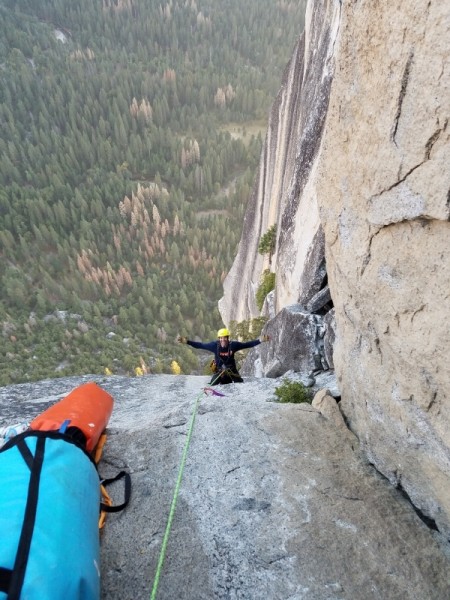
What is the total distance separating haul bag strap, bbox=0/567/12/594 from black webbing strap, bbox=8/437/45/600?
0.06ft

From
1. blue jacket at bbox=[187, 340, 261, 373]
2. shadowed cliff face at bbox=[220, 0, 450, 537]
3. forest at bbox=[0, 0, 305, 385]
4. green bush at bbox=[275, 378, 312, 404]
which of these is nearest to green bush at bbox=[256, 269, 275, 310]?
blue jacket at bbox=[187, 340, 261, 373]

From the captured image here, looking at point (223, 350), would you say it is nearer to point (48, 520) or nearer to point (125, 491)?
point (125, 491)

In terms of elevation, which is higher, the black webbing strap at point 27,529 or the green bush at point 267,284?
the black webbing strap at point 27,529

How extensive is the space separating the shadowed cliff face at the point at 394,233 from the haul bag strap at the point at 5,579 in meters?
3.98

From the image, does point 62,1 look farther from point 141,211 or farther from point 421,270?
point 421,270

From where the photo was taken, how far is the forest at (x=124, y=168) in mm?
68688

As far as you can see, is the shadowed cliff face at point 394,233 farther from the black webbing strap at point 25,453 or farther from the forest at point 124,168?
the forest at point 124,168

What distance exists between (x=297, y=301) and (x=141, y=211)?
85290 millimetres

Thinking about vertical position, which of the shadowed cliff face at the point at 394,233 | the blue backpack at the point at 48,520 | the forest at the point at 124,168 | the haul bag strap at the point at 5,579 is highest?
the shadowed cliff face at the point at 394,233

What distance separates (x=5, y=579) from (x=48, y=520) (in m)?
0.53

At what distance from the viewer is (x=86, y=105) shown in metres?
115

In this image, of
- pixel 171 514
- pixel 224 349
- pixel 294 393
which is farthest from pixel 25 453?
pixel 224 349

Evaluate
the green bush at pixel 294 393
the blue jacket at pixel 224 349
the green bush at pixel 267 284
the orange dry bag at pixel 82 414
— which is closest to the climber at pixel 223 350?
the blue jacket at pixel 224 349

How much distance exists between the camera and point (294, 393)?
7.51m
